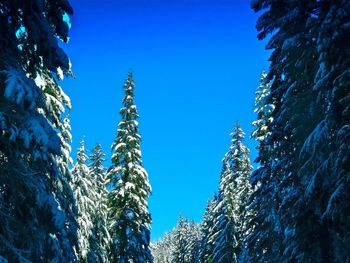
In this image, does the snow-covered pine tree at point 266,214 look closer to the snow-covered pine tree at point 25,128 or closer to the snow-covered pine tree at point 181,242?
the snow-covered pine tree at point 25,128

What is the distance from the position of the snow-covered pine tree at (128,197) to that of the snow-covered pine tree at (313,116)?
47.4ft

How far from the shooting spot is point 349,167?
867 centimetres

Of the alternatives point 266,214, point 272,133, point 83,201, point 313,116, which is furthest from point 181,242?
point 313,116

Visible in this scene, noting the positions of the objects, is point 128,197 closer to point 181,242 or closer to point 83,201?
point 83,201

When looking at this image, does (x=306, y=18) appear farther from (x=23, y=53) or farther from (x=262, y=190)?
(x=262, y=190)

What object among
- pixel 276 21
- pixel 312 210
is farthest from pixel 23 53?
pixel 312 210

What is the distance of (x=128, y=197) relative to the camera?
26.5 meters

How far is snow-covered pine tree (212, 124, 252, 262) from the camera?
110 feet

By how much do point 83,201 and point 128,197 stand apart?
133 inches

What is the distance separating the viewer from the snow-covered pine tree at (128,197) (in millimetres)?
25859

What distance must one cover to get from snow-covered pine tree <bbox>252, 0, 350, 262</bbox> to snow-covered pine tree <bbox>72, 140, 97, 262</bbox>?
16.3 meters

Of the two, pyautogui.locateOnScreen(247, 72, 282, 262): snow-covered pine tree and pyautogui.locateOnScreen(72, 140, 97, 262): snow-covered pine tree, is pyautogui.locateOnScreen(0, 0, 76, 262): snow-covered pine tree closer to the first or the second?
pyautogui.locateOnScreen(247, 72, 282, 262): snow-covered pine tree

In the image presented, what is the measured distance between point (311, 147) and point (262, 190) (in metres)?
11.3

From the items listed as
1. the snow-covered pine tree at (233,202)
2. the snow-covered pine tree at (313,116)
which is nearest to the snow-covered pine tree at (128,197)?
the snow-covered pine tree at (233,202)
